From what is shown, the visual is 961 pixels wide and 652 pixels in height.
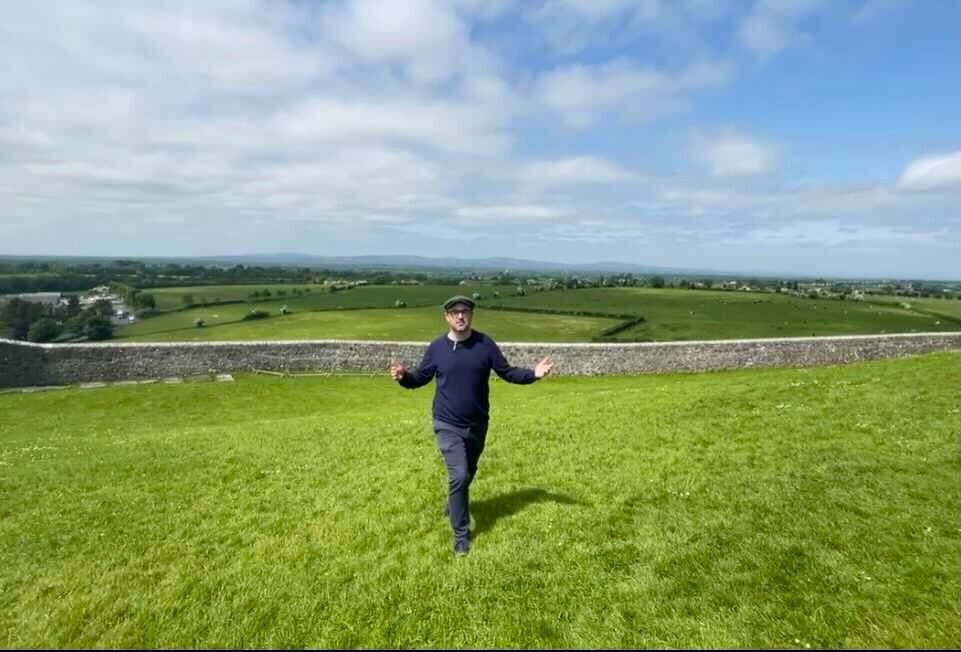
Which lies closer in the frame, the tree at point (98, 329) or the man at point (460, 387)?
the man at point (460, 387)

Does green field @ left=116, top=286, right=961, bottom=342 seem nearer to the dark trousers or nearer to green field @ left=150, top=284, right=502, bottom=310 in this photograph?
green field @ left=150, top=284, right=502, bottom=310

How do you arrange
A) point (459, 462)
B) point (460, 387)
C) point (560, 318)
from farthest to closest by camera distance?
point (560, 318), point (460, 387), point (459, 462)

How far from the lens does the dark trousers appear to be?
20.0ft

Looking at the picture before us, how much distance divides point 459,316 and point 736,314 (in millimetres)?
62246

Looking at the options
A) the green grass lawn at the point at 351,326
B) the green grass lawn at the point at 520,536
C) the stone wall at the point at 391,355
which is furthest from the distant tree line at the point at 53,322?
the green grass lawn at the point at 520,536

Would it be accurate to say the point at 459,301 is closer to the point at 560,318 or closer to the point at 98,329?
the point at 98,329

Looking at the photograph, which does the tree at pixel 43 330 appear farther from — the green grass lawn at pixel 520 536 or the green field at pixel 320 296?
the green grass lawn at pixel 520 536

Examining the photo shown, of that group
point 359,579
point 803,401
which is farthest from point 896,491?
point 359,579

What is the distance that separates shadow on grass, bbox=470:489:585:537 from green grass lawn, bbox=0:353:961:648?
0.04 metres

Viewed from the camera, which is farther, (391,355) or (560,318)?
(560,318)

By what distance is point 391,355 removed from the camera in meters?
25.2

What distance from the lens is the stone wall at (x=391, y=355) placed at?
73.7ft

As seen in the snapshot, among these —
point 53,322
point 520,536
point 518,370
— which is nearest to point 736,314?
point 518,370

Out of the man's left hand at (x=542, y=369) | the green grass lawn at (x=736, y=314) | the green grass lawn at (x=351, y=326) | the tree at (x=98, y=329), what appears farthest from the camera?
the green grass lawn at (x=736, y=314)
